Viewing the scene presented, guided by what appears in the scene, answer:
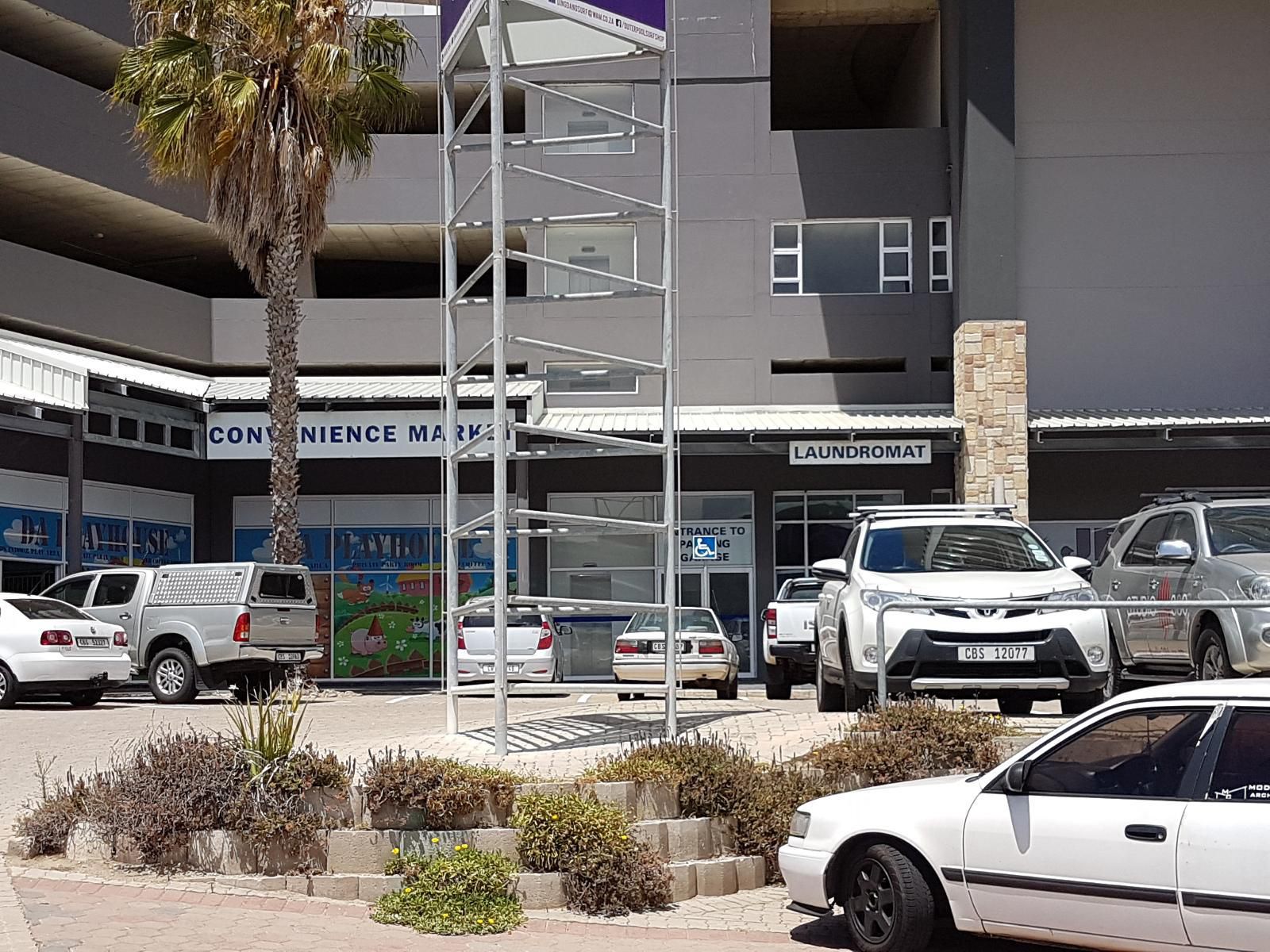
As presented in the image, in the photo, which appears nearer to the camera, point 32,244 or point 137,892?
point 137,892

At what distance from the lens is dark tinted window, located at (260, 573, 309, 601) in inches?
879

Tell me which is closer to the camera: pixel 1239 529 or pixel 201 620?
pixel 1239 529

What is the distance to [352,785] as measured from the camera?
31.5 feet

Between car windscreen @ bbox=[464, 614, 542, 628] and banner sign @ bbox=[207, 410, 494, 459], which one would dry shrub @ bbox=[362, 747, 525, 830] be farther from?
banner sign @ bbox=[207, 410, 494, 459]

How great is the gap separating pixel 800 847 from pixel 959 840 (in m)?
0.97

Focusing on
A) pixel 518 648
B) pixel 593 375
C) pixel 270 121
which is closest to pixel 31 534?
pixel 270 121

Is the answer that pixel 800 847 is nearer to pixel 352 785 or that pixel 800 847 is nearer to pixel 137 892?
pixel 352 785

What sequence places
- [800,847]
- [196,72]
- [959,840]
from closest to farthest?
[959,840] → [800,847] → [196,72]

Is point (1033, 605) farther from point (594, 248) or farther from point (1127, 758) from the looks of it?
point (594, 248)

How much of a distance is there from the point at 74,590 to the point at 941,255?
16425 millimetres

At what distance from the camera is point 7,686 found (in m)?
20.1

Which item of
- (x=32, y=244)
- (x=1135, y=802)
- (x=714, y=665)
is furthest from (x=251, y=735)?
(x=32, y=244)

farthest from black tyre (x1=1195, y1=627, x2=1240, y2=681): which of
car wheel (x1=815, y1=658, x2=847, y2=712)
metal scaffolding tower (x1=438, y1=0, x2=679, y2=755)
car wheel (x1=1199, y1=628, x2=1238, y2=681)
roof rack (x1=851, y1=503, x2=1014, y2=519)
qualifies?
metal scaffolding tower (x1=438, y1=0, x2=679, y2=755)

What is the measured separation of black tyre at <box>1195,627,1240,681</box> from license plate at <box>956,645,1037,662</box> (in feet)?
4.01
